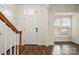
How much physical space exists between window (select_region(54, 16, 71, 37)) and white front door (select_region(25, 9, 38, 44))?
265 cm

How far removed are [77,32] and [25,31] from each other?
10.7 feet

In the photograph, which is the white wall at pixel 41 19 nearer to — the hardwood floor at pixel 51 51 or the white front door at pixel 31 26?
the white front door at pixel 31 26

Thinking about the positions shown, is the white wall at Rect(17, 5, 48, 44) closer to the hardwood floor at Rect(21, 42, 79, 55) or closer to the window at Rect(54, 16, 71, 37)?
the hardwood floor at Rect(21, 42, 79, 55)

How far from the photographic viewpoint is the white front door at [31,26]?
8.41 metres

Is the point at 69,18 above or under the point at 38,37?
above

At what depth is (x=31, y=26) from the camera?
8461 mm

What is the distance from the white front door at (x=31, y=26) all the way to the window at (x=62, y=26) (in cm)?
265

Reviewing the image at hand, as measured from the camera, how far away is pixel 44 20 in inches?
325

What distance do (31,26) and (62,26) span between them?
3133 mm

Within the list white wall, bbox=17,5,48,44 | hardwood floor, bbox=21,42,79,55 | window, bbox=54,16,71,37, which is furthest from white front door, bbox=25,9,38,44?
window, bbox=54,16,71,37

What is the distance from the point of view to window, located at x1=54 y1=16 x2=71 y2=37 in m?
Answer: 10.6

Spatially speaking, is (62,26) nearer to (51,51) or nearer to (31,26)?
(31,26)
